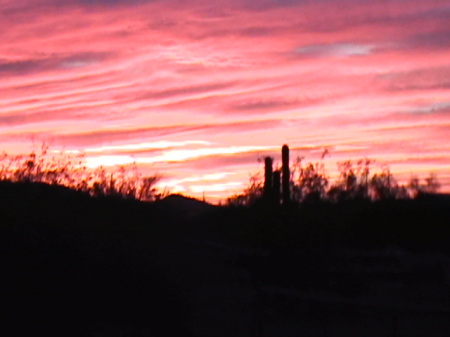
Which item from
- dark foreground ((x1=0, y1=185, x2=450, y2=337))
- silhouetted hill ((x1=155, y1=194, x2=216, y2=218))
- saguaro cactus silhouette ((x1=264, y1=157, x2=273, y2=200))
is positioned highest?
saguaro cactus silhouette ((x1=264, y1=157, x2=273, y2=200))

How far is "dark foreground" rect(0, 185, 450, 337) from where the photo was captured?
16641 mm

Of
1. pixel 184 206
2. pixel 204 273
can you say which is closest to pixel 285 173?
pixel 184 206

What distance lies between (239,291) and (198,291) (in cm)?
129

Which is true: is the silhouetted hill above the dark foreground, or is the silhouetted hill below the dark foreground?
above

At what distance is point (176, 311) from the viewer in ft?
58.5

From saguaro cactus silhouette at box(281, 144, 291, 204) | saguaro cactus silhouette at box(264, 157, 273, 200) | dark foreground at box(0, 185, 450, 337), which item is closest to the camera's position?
dark foreground at box(0, 185, 450, 337)

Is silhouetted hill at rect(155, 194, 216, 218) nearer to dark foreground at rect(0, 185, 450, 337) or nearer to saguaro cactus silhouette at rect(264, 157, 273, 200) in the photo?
dark foreground at rect(0, 185, 450, 337)

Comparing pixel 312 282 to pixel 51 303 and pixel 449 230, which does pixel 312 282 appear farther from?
pixel 51 303

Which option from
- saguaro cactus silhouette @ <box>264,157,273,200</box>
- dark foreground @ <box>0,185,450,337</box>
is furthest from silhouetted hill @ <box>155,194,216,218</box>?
saguaro cactus silhouette @ <box>264,157,273,200</box>

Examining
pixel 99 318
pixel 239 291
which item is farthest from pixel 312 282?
pixel 99 318

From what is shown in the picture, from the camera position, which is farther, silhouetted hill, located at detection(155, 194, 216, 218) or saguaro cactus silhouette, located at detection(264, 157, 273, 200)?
saguaro cactus silhouette, located at detection(264, 157, 273, 200)

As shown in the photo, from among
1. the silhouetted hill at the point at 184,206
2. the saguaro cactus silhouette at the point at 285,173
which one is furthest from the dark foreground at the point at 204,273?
the saguaro cactus silhouette at the point at 285,173

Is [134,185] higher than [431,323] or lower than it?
higher

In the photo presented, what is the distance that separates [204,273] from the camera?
2155 cm
